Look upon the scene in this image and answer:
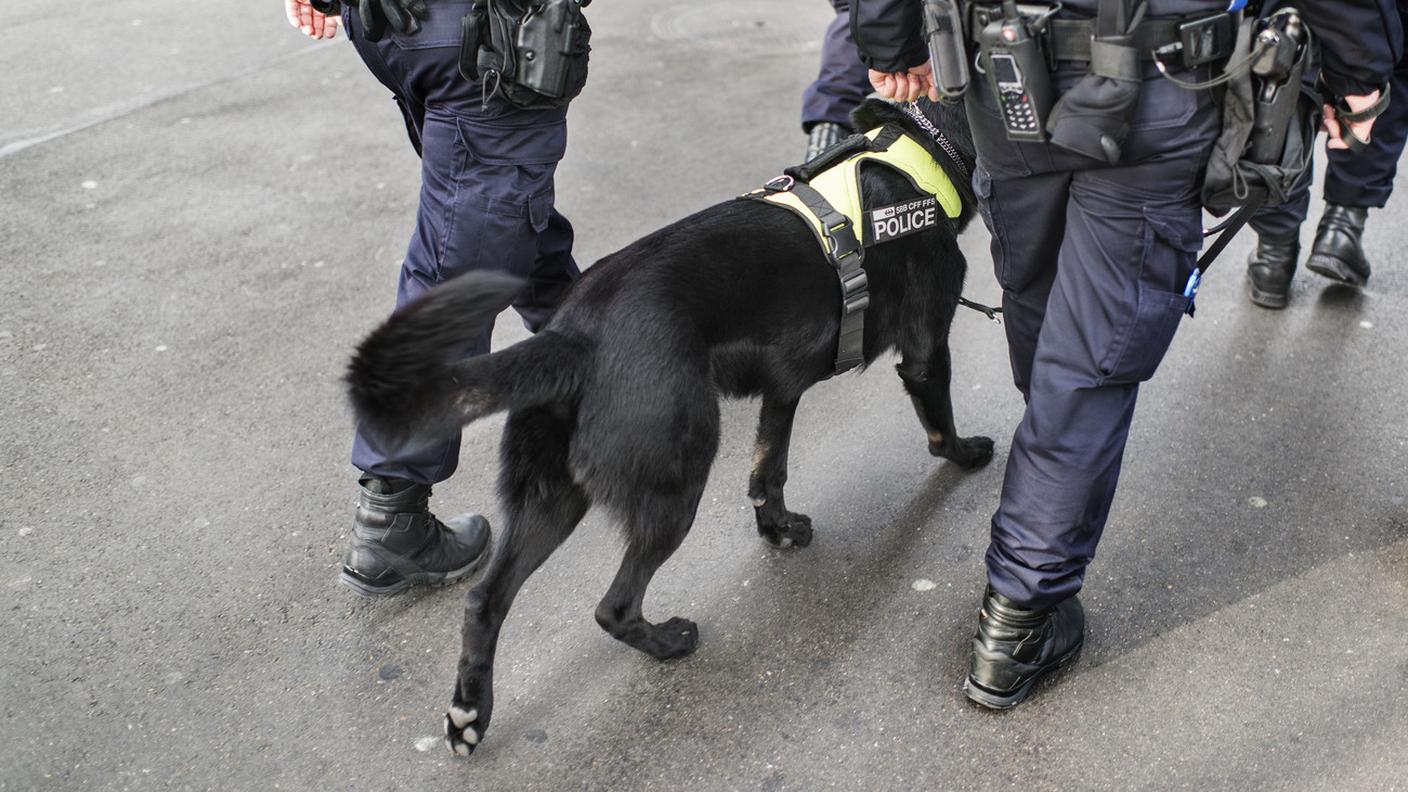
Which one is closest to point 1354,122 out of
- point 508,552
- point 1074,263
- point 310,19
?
point 1074,263

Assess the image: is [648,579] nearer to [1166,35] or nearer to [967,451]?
[967,451]

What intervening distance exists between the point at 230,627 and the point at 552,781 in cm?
97

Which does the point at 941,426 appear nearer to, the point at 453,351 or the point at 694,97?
the point at 453,351

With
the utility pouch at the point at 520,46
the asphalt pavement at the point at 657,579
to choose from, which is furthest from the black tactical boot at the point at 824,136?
the utility pouch at the point at 520,46

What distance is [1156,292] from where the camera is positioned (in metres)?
2.32

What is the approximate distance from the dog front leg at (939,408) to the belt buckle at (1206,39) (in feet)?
3.38

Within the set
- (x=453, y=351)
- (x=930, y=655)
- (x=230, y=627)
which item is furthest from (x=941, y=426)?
(x=230, y=627)

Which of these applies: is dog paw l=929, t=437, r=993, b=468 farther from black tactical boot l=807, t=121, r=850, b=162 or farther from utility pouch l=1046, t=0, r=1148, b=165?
utility pouch l=1046, t=0, r=1148, b=165

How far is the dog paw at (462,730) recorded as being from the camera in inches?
98.4

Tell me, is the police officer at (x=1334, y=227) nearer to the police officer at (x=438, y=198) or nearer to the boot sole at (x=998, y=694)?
the boot sole at (x=998, y=694)

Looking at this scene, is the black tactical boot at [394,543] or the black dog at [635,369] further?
the black tactical boot at [394,543]

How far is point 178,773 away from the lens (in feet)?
8.16

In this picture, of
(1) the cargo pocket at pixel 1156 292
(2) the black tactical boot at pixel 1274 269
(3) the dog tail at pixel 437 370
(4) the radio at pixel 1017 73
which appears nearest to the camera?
(3) the dog tail at pixel 437 370

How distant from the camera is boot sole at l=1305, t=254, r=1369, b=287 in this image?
4.16 m
